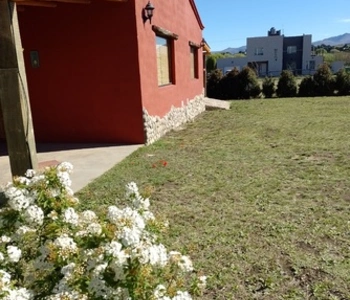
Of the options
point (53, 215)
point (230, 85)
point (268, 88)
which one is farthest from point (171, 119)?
point (268, 88)

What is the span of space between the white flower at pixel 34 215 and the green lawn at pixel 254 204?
586 millimetres

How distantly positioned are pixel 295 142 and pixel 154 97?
3357 mm

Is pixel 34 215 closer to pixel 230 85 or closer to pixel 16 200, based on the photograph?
pixel 16 200

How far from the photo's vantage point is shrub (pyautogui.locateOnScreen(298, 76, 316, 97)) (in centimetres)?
1897

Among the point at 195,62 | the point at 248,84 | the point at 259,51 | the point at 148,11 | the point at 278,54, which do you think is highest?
the point at 259,51

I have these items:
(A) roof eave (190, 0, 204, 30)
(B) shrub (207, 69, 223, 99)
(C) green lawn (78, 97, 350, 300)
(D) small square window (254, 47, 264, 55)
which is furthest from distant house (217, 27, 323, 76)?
(C) green lawn (78, 97, 350, 300)

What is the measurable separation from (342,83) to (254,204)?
1700 cm

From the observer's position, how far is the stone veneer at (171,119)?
7.79 m

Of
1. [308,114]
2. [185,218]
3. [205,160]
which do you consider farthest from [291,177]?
[308,114]

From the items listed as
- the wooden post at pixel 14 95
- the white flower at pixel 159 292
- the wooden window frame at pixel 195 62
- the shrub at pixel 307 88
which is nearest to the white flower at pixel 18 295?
the white flower at pixel 159 292

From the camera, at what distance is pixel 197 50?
47.7 ft

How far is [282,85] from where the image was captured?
19.2m

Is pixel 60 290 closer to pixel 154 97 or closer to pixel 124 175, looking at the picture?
pixel 124 175

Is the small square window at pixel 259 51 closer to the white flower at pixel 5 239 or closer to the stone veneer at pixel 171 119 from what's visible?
the stone veneer at pixel 171 119
